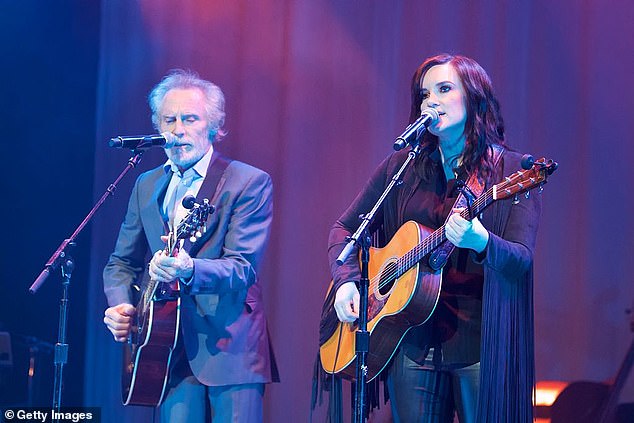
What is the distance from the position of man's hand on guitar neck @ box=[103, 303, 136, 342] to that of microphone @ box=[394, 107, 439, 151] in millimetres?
1521

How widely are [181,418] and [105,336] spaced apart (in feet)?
5.48

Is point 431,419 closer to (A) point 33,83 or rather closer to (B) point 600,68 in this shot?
(B) point 600,68

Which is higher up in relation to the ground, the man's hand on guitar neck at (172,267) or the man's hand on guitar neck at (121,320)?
the man's hand on guitar neck at (172,267)

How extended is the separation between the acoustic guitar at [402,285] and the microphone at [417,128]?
317 mm

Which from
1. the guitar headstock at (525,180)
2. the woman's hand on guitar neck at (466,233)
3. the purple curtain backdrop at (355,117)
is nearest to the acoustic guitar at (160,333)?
the woman's hand on guitar neck at (466,233)

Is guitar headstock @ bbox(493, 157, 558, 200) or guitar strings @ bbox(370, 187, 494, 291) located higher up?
guitar headstock @ bbox(493, 157, 558, 200)

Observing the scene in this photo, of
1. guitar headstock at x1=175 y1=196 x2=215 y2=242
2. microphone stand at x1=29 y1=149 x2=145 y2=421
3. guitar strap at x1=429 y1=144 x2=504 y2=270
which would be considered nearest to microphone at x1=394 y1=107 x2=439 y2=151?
guitar strap at x1=429 y1=144 x2=504 y2=270

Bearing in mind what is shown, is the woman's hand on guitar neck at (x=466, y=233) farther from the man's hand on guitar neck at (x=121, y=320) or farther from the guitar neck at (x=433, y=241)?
the man's hand on guitar neck at (x=121, y=320)

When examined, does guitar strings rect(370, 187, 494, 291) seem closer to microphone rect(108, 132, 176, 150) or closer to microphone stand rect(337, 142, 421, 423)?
microphone stand rect(337, 142, 421, 423)

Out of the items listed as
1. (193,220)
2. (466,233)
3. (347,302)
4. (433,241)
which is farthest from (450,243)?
(193,220)

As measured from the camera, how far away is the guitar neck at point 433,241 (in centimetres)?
274

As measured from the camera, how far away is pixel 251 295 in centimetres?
355

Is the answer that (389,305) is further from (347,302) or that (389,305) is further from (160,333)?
(160,333)

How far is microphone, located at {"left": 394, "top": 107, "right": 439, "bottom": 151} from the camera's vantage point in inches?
112
